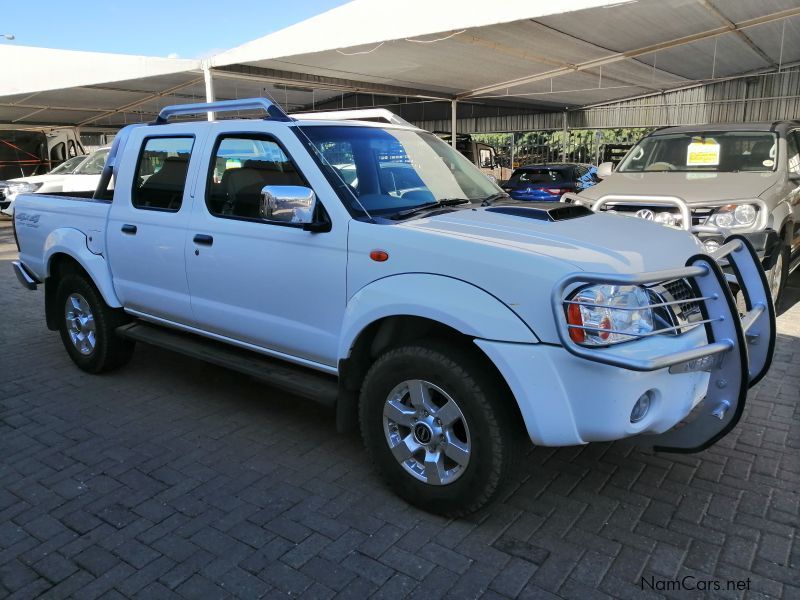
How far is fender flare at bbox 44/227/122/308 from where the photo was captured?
4785 mm

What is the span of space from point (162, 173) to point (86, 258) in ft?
3.35

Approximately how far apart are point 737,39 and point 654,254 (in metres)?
12.6

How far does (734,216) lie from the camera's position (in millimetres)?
5758

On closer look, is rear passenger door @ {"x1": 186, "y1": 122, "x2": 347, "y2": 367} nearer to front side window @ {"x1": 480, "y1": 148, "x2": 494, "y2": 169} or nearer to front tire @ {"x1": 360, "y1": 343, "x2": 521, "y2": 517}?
front tire @ {"x1": 360, "y1": 343, "x2": 521, "y2": 517}

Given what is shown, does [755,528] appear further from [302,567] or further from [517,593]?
[302,567]

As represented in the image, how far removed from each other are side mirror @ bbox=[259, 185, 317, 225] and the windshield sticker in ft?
17.8

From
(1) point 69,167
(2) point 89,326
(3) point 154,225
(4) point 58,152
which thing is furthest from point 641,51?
(4) point 58,152

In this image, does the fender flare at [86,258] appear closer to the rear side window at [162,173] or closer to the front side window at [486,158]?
the rear side window at [162,173]

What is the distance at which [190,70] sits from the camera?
1388 centimetres

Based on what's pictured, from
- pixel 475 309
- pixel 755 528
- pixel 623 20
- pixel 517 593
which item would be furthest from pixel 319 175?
pixel 623 20

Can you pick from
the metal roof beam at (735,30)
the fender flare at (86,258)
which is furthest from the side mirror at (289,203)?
the metal roof beam at (735,30)

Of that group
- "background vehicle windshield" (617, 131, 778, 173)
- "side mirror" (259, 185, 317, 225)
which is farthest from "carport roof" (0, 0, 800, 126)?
"side mirror" (259, 185, 317, 225)

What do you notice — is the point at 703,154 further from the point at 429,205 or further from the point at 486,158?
the point at 486,158

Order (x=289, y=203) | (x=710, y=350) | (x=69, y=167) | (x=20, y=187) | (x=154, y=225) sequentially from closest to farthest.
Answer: (x=710, y=350), (x=289, y=203), (x=154, y=225), (x=20, y=187), (x=69, y=167)
